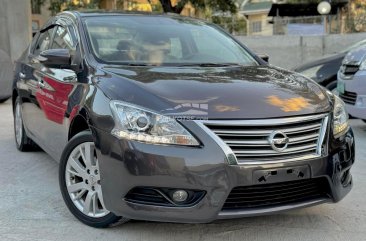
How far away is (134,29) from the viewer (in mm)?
4355

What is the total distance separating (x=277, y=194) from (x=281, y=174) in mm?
198

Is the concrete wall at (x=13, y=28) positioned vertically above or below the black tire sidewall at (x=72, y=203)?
above

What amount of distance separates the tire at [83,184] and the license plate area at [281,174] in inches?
39.6

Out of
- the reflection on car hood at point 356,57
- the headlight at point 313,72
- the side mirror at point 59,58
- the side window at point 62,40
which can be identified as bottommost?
the headlight at point 313,72

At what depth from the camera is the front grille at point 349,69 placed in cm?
660

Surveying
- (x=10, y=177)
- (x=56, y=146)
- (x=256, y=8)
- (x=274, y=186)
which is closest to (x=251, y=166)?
(x=274, y=186)

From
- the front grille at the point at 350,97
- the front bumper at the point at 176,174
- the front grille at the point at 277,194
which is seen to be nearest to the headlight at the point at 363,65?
the front grille at the point at 350,97

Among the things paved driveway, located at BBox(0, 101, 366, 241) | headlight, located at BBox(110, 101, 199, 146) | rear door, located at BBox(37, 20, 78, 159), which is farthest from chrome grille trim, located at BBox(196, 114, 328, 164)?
rear door, located at BBox(37, 20, 78, 159)

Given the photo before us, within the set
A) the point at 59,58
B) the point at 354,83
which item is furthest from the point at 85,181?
the point at 354,83

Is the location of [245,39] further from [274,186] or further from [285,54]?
[274,186]

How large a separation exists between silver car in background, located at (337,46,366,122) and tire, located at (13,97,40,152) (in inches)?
160

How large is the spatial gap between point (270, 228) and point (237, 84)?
1.08 meters

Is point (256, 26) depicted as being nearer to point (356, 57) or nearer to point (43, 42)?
point (356, 57)

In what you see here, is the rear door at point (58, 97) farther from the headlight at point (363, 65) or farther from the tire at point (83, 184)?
the headlight at point (363, 65)
